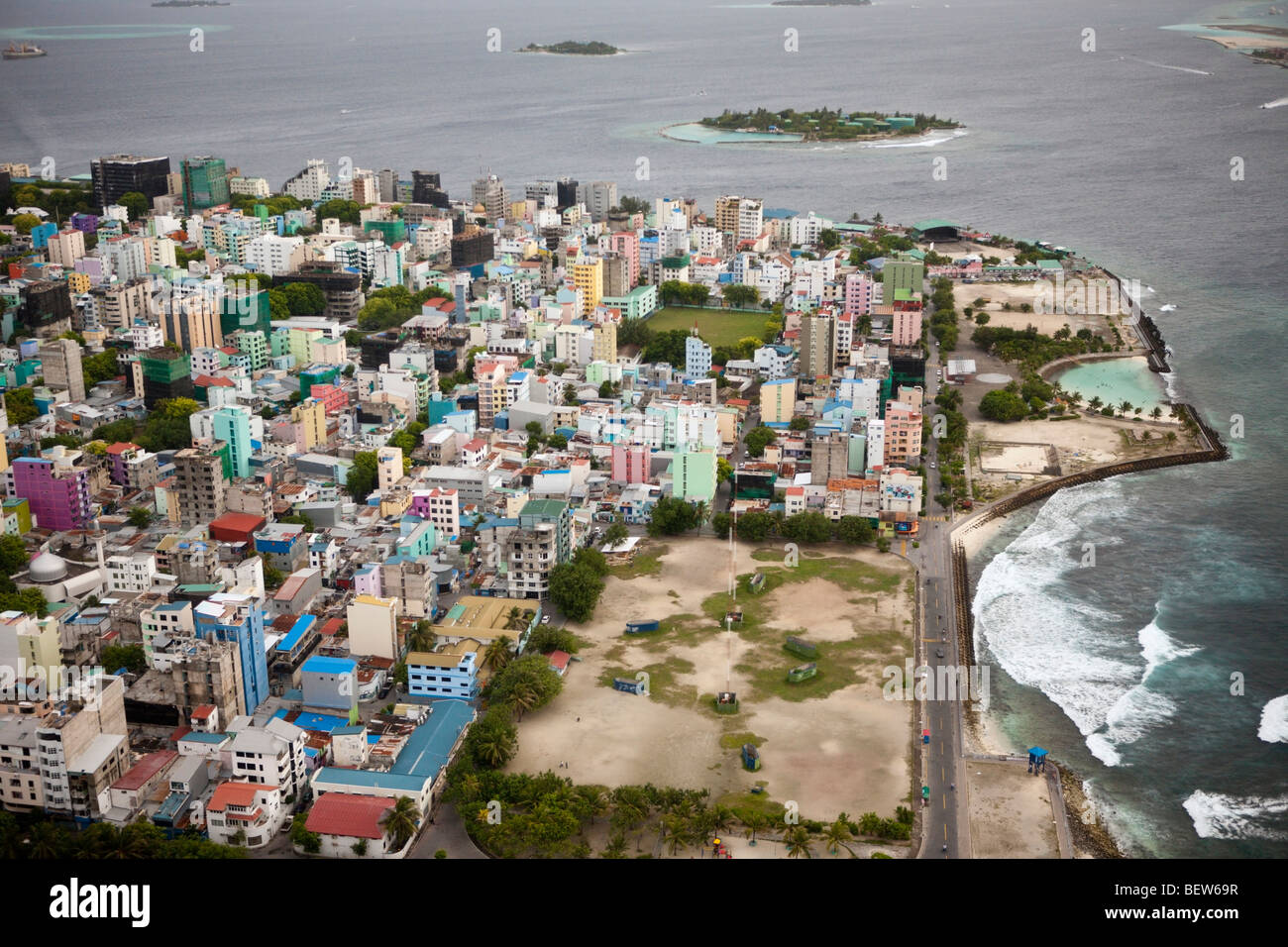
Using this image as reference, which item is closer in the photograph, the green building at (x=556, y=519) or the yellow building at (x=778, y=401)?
the green building at (x=556, y=519)

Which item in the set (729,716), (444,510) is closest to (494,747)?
(729,716)

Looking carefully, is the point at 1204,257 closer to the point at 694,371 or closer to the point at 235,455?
the point at 694,371

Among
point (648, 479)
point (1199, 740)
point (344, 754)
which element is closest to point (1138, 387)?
point (648, 479)

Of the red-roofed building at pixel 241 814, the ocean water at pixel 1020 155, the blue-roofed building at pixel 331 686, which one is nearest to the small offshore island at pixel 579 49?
the ocean water at pixel 1020 155

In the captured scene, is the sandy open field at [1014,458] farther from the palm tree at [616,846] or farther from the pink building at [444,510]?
the palm tree at [616,846]

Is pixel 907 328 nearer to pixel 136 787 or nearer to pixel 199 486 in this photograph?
pixel 199 486

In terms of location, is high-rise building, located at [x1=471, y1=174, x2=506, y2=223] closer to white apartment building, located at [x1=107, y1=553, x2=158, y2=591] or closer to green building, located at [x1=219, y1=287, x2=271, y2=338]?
green building, located at [x1=219, y1=287, x2=271, y2=338]

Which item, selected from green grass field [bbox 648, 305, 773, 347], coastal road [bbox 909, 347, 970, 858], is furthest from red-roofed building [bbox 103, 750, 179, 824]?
green grass field [bbox 648, 305, 773, 347]
